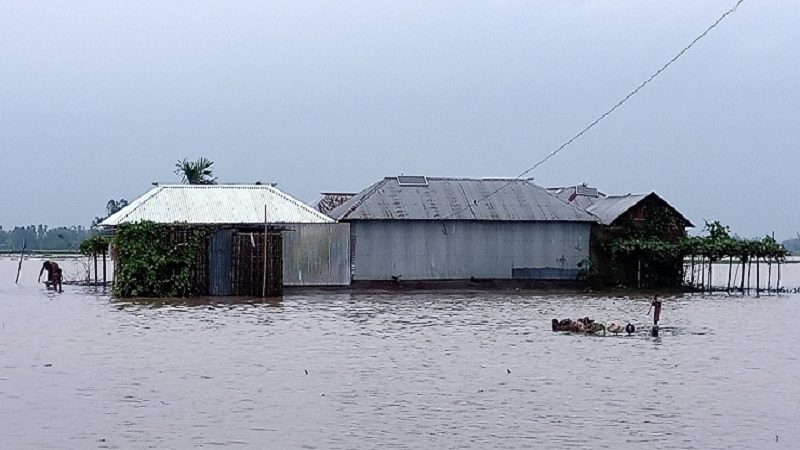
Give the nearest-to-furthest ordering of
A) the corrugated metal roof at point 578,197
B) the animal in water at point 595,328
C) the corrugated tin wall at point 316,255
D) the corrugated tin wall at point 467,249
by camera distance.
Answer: the animal in water at point 595,328
the corrugated tin wall at point 316,255
the corrugated tin wall at point 467,249
the corrugated metal roof at point 578,197

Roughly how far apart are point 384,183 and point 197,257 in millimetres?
9924

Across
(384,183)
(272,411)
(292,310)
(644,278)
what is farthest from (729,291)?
(272,411)

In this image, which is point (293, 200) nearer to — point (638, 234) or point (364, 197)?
point (364, 197)

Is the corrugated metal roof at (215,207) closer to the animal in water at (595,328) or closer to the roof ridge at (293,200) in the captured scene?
the roof ridge at (293,200)

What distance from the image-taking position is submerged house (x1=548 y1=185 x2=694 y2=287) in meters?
41.0

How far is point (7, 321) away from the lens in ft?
82.3

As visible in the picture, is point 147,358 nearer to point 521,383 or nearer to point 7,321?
point 521,383

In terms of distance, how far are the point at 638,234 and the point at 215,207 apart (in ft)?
49.5

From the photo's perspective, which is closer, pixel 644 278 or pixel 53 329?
pixel 53 329

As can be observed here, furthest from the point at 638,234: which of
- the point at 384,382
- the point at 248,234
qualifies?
the point at 384,382

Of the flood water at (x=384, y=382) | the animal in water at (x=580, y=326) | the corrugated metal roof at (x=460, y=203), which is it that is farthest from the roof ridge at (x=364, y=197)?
the animal in water at (x=580, y=326)

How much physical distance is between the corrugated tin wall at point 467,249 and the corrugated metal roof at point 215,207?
9.68ft

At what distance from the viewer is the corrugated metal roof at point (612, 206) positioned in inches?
1634

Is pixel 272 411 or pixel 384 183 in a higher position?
pixel 384 183
